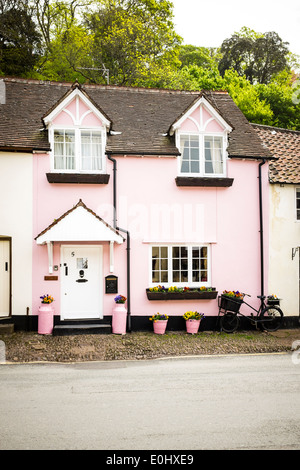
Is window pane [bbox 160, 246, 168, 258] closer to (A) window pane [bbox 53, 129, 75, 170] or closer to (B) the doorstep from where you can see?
(B) the doorstep

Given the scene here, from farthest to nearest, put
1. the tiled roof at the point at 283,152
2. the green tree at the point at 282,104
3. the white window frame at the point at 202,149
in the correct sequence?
the green tree at the point at 282,104 → the tiled roof at the point at 283,152 → the white window frame at the point at 202,149

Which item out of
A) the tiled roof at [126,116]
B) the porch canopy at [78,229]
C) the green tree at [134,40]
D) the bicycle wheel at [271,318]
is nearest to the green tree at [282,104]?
the green tree at [134,40]

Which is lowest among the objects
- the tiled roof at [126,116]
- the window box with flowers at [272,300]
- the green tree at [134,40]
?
the window box with flowers at [272,300]

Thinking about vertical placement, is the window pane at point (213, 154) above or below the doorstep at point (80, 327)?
above

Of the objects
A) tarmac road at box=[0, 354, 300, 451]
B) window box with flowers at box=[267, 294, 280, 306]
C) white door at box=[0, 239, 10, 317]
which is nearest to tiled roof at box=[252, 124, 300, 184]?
window box with flowers at box=[267, 294, 280, 306]

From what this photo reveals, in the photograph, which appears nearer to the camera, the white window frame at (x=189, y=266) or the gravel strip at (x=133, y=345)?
the gravel strip at (x=133, y=345)

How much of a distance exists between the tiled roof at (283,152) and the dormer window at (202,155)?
6.49ft

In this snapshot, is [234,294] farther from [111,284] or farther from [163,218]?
[111,284]

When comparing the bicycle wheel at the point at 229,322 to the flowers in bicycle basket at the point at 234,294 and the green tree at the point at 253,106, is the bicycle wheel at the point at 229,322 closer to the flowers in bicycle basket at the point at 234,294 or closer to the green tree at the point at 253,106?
the flowers in bicycle basket at the point at 234,294

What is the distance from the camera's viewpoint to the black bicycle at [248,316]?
1357cm

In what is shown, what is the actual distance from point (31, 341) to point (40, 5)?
1140 inches

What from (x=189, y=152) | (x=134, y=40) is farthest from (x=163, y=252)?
(x=134, y=40)

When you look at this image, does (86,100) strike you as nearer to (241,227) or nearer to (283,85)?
(241,227)

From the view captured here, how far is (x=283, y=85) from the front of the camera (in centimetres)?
3453
